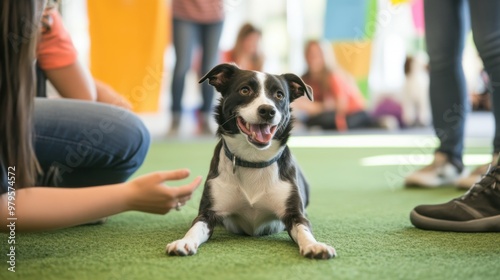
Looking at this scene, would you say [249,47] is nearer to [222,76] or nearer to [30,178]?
[222,76]

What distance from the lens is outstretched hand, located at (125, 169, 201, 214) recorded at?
1479 mm

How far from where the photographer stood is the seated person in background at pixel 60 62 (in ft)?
7.18

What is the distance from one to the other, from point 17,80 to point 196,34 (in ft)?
16.8

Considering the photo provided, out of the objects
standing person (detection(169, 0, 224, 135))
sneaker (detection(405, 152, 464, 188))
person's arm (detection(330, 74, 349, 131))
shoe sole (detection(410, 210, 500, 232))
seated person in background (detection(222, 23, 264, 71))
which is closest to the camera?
shoe sole (detection(410, 210, 500, 232))

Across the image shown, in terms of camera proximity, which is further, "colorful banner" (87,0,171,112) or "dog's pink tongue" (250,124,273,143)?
"colorful banner" (87,0,171,112)

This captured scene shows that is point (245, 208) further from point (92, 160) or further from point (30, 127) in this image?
point (30, 127)

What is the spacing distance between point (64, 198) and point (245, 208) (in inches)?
28.0

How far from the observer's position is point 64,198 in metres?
1.46

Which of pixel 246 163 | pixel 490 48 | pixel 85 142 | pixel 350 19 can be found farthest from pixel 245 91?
pixel 350 19

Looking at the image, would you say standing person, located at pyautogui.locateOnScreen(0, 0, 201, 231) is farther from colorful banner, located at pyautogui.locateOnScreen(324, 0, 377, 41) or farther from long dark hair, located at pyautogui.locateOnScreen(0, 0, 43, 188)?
colorful banner, located at pyautogui.locateOnScreen(324, 0, 377, 41)

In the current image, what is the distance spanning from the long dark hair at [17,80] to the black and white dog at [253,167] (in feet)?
2.19

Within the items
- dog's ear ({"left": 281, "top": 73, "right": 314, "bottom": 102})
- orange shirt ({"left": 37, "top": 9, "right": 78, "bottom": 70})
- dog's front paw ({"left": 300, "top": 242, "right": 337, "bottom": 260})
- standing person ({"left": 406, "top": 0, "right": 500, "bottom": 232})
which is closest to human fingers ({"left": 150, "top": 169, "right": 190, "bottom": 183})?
dog's front paw ({"left": 300, "top": 242, "right": 337, "bottom": 260})

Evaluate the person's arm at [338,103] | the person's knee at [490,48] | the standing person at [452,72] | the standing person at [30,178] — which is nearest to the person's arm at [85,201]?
the standing person at [30,178]

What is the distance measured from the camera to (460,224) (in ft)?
6.56
